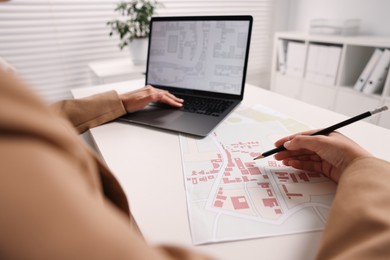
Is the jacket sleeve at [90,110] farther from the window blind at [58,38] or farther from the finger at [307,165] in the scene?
the window blind at [58,38]

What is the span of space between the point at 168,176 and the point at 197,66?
581mm

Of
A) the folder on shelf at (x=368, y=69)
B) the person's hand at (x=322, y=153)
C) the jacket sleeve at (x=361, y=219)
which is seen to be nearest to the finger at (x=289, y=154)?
the person's hand at (x=322, y=153)

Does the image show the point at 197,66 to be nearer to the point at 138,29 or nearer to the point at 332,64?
the point at 138,29

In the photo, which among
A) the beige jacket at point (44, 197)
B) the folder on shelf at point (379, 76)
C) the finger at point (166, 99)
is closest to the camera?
the beige jacket at point (44, 197)

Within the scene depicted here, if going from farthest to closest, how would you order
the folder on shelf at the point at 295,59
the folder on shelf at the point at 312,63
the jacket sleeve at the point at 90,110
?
the folder on shelf at the point at 295,59, the folder on shelf at the point at 312,63, the jacket sleeve at the point at 90,110

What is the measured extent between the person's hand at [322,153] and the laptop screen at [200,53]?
1.37 ft

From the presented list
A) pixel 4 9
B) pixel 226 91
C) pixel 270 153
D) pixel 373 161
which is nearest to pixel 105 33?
pixel 4 9

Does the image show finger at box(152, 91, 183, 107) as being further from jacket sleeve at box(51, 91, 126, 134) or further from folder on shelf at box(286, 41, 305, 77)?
folder on shelf at box(286, 41, 305, 77)

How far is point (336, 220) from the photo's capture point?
1.29ft

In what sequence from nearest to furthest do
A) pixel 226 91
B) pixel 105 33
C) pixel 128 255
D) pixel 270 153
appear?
1. pixel 128 255
2. pixel 270 153
3. pixel 226 91
4. pixel 105 33

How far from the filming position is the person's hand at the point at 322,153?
520 millimetres

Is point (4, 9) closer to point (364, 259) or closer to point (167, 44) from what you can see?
point (167, 44)

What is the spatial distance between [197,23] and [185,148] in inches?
22.3

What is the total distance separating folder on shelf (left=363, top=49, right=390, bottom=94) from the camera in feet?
5.77
